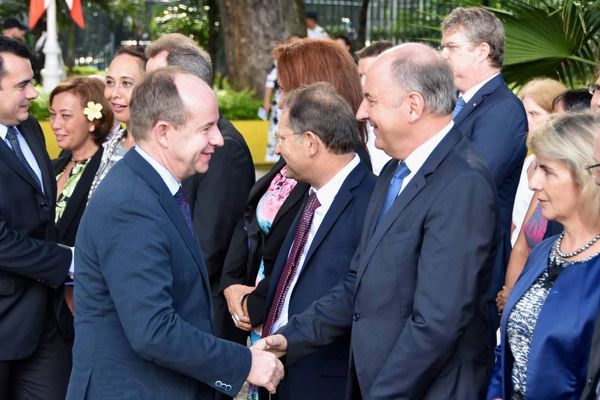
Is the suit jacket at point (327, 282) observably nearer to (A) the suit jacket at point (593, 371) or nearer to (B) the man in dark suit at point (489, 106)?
(B) the man in dark suit at point (489, 106)

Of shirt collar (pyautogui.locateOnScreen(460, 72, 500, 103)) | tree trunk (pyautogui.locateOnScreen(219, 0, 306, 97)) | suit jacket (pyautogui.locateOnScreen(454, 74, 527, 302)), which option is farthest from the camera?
tree trunk (pyautogui.locateOnScreen(219, 0, 306, 97))

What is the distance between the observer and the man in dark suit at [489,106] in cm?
519

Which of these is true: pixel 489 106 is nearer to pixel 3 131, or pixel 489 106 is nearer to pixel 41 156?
pixel 41 156

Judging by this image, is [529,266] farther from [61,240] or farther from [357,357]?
[61,240]

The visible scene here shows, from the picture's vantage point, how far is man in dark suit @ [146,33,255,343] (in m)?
5.19

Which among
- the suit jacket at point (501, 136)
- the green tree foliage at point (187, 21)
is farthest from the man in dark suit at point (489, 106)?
the green tree foliage at point (187, 21)

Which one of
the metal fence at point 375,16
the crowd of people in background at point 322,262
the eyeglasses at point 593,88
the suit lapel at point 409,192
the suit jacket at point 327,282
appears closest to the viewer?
the crowd of people in background at point 322,262

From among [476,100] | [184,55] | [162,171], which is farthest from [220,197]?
[162,171]

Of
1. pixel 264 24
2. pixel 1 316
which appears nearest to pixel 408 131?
pixel 1 316

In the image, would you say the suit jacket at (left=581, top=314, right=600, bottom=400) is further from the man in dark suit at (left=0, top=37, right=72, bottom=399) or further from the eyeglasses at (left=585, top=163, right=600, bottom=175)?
the man in dark suit at (left=0, top=37, right=72, bottom=399)

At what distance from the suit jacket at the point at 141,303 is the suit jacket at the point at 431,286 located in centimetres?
48

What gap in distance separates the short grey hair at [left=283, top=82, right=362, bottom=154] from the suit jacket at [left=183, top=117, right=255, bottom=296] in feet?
2.68

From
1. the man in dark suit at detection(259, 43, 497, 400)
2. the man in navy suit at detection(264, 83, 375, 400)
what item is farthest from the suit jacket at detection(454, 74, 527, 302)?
the man in dark suit at detection(259, 43, 497, 400)

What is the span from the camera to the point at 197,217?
5.22m
